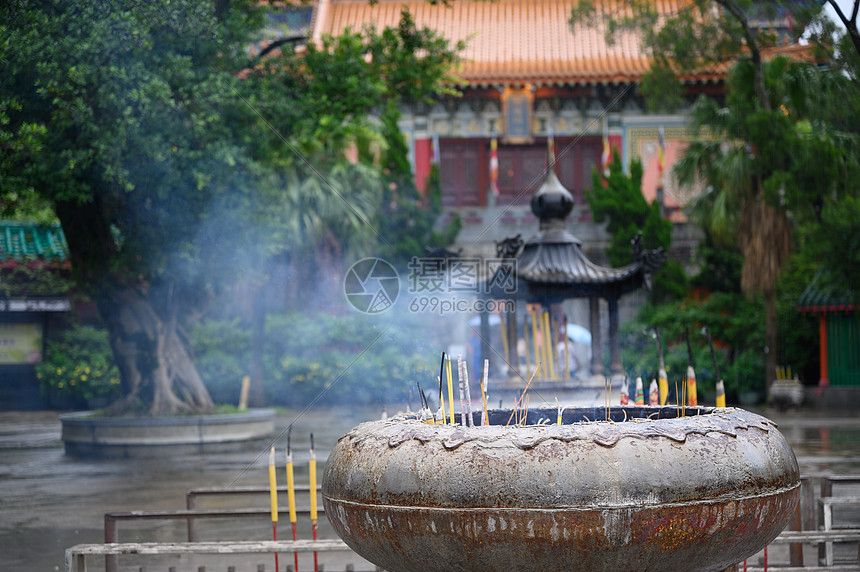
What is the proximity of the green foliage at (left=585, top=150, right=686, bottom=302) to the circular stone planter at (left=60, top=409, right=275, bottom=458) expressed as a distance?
27.4ft

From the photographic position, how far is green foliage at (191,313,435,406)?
16.5 m

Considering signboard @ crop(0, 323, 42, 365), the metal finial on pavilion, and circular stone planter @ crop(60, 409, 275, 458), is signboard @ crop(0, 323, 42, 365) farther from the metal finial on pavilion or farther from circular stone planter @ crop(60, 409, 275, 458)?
the metal finial on pavilion

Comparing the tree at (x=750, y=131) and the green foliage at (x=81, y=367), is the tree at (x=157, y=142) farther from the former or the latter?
the green foliage at (x=81, y=367)

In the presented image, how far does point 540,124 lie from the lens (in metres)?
18.8

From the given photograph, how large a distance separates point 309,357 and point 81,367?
4.00 meters

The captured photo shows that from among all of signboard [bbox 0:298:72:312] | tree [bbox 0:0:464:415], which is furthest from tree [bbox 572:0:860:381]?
signboard [bbox 0:298:72:312]

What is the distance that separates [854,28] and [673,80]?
886 centimetres

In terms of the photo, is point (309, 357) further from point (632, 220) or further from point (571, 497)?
point (571, 497)

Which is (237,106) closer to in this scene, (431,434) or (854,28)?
(854,28)

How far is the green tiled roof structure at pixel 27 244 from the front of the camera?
16.6m

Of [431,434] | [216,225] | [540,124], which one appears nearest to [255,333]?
[216,225]

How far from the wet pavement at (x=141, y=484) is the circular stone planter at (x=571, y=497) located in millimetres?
2531

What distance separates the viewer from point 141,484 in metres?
8.07

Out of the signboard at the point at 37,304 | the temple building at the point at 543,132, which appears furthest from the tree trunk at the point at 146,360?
the temple building at the point at 543,132
